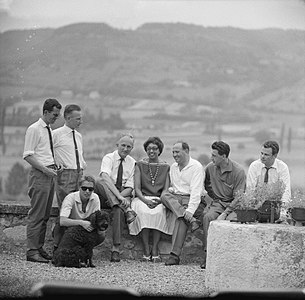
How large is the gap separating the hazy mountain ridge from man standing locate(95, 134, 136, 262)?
3648 mm

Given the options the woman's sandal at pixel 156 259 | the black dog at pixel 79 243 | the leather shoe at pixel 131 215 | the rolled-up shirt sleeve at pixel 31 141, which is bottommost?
the woman's sandal at pixel 156 259

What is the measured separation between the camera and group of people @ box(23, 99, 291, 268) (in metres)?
8.47

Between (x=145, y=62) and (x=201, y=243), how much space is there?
172 inches

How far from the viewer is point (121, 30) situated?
12789mm

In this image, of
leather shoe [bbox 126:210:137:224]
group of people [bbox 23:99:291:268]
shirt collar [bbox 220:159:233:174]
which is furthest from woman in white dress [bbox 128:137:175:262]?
shirt collar [bbox 220:159:233:174]

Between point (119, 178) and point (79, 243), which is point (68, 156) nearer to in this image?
point (119, 178)

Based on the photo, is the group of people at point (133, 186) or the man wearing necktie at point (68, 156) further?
the man wearing necktie at point (68, 156)

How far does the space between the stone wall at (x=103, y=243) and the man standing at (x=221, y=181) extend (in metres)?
0.28

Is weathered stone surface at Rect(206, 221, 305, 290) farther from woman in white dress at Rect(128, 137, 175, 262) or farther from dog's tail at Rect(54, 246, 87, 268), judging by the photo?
woman in white dress at Rect(128, 137, 175, 262)

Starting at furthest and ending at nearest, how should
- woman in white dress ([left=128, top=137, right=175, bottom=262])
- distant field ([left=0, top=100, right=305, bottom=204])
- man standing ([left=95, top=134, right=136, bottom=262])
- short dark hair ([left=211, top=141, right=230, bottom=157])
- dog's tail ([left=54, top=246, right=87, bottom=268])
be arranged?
1. distant field ([left=0, top=100, right=305, bottom=204])
2. woman in white dress ([left=128, top=137, right=175, bottom=262])
3. man standing ([left=95, top=134, right=136, bottom=262])
4. short dark hair ([left=211, top=141, right=230, bottom=157])
5. dog's tail ([left=54, top=246, right=87, bottom=268])

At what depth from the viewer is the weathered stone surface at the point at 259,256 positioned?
691cm

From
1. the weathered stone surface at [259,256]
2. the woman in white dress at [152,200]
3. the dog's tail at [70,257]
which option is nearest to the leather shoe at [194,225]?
the woman in white dress at [152,200]

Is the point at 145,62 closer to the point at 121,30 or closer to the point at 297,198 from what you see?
the point at 121,30

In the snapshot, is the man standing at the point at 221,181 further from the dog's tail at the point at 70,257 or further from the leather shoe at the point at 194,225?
the dog's tail at the point at 70,257
